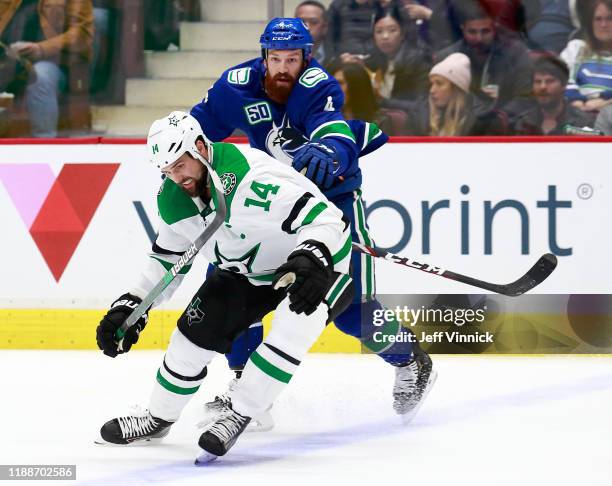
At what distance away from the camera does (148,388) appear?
14.0 ft

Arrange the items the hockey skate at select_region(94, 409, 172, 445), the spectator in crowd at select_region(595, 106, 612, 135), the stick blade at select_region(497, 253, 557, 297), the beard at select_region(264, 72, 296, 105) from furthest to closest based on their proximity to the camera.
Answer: the spectator in crowd at select_region(595, 106, 612, 135)
the stick blade at select_region(497, 253, 557, 297)
the beard at select_region(264, 72, 296, 105)
the hockey skate at select_region(94, 409, 172, 445)

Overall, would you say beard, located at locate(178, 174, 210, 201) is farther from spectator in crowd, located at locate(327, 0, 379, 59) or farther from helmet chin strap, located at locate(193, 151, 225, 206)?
spectator in crowd, located at locate(327, 0, 379, 59)

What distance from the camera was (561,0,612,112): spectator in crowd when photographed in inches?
199

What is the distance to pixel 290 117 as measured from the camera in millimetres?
3715

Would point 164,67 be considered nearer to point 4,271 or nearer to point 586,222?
point 4,271

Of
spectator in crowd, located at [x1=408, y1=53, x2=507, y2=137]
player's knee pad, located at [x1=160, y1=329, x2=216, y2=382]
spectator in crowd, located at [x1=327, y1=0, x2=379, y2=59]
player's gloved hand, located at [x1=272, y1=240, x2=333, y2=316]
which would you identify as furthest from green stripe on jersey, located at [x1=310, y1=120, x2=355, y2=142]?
spectator in crowd, located at [x1=327, y1=0, x2=379, y2=59]

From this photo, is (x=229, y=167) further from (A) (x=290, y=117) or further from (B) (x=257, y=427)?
(B) (x=257, y=427)

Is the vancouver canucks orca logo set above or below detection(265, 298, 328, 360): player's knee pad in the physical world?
above

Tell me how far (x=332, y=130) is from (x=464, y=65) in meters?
1.68

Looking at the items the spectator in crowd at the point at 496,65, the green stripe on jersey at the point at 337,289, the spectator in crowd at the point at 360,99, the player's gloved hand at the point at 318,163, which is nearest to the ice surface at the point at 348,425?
the green stripe on jersey at the point at 337,289

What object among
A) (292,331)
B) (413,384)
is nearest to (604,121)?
(413,384)

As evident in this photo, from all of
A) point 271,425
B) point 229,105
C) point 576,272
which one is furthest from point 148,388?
point 576,272

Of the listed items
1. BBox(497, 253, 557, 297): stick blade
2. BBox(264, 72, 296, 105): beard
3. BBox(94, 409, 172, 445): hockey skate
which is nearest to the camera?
BBox(94, 409, 172, 445): hockey skate

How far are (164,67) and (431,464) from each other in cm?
263
